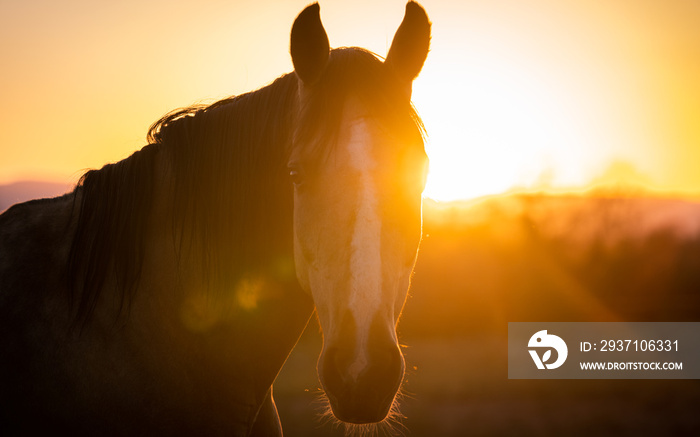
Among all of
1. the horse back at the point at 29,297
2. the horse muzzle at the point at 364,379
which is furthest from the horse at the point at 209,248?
→ the horse muzzle at the point at 364,379

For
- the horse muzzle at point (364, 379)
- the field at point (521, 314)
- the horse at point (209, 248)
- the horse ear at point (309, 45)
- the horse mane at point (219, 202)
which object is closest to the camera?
the horse muzzle at point (364, 379)

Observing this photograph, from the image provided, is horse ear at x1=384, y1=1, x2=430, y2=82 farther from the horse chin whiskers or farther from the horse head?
the horse chin whiskers

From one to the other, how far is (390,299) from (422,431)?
12.4 m

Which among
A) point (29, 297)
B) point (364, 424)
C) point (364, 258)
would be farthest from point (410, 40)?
point (29, 297)

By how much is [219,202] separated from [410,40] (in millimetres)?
1214

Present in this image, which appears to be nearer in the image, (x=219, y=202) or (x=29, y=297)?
(x=29, y=297)

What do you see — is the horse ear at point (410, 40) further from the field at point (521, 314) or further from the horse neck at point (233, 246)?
the field at point (521, 314)

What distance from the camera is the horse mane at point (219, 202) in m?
2.19

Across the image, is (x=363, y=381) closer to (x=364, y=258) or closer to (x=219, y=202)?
(x=364, y=258)

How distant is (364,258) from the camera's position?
5.44 feet

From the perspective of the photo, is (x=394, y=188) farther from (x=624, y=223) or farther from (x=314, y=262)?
(x=624, y=223)

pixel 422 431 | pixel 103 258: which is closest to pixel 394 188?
pixel 103 258

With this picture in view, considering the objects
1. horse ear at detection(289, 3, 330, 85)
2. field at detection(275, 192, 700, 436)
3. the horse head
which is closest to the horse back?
the horse head

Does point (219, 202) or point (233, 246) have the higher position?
point (219, 202)
